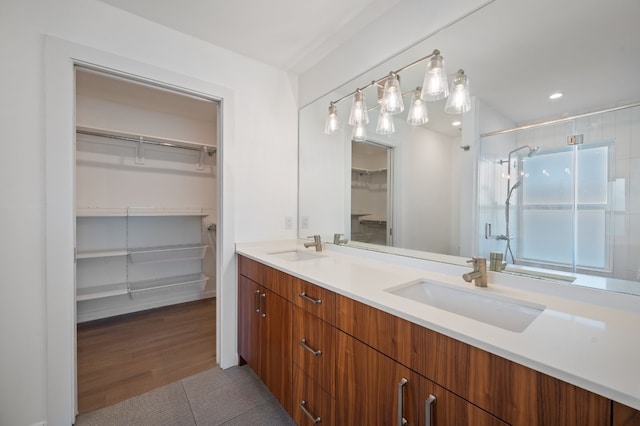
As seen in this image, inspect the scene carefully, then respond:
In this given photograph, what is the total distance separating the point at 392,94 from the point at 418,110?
0.59 ft

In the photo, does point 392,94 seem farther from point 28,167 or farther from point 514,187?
point 28,167

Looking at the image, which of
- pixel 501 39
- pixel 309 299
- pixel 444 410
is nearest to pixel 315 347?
pixel 309 299

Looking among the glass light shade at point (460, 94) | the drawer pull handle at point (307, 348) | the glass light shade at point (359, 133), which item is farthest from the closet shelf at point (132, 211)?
the glass light shade at point (460, 94)

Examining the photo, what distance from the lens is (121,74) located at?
5.32ft

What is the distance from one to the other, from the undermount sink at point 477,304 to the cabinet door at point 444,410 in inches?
14.9

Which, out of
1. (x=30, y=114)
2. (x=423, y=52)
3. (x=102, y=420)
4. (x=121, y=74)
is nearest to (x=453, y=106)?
(x=423, y=52)

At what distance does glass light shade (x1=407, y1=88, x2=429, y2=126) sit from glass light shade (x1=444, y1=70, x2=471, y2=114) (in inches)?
6.7

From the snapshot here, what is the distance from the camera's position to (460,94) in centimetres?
131

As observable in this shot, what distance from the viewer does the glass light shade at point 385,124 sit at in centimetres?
168

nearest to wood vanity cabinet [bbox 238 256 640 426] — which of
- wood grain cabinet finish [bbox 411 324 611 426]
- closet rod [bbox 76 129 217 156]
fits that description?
wood grain cabinet finish [bbox 411 324 611 426]

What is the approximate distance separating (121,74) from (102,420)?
2.06m

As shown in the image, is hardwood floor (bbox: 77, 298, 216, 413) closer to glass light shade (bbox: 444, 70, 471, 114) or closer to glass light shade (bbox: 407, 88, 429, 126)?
glass light shade (bbox: 407, 88, 429, 126)

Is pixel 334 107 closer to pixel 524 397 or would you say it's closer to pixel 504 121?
pixel 504 121

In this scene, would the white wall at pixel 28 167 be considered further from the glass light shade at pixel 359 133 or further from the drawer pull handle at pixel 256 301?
the glass light shade at pixel 359 133
